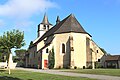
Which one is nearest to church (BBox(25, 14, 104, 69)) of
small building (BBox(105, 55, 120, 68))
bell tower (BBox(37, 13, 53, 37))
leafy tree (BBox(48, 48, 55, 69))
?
leafy tree (BBox(48, 48, 55, 69))

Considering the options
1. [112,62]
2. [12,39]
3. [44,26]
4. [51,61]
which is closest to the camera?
[12,39]

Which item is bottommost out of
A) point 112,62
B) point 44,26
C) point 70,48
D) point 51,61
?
point 112,62

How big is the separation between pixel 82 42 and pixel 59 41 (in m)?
5.44

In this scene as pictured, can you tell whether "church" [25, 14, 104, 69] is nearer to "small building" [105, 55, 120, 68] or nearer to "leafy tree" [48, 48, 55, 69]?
"leafy tree" [48, 48, 55, 69]

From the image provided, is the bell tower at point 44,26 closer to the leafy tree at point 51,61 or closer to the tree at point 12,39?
the leafy tree at point 51,61

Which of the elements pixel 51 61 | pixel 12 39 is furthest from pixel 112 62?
pixel 12 39

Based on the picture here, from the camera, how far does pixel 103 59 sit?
2495 inches

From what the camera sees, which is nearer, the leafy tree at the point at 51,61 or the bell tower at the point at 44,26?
the leafy tree at the point at 51,61

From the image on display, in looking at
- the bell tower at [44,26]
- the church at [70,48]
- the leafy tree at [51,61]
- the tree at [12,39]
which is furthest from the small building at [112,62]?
the tree at [12,39]

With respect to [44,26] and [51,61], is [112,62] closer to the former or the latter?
[51,61]

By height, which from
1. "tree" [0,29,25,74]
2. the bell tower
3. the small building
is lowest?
the small building

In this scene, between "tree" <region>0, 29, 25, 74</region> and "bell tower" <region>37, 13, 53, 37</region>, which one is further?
"bell tower" <region>37, 13, 53, 37</region>

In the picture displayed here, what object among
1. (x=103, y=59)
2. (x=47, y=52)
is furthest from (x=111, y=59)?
(x=47, y=52)

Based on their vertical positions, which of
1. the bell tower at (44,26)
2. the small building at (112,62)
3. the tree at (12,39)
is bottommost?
the small building at (112,62)
